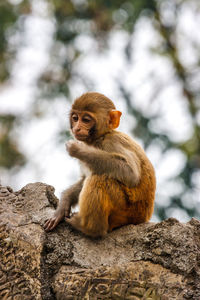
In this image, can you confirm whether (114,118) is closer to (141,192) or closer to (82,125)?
(82,125)

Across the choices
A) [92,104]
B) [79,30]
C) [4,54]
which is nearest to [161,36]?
[79,30]

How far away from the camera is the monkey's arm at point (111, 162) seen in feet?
20.2

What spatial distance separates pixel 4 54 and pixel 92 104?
1325cm

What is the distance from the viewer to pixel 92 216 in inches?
230

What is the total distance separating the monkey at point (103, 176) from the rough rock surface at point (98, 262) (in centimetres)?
24

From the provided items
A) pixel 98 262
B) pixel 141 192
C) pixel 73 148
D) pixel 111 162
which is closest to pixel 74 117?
pixel 73 148

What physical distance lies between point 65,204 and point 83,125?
122 centimetres

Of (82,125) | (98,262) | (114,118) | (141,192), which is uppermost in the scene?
(114,118)

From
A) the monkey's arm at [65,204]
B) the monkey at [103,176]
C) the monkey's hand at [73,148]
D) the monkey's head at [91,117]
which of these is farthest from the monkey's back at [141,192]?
the monkey's arm at [65,204]

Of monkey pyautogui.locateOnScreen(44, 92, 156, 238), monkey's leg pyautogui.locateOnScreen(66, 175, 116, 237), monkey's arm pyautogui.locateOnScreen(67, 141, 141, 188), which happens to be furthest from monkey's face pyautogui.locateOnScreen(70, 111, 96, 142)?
monkey's leg pyautogui.locateOnScreen(66, 175, 116, 237)

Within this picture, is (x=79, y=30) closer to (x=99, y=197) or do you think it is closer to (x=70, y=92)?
(x=70, y=92)

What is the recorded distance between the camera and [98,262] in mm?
5395

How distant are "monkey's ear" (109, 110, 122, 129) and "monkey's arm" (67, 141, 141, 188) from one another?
51 centimetres

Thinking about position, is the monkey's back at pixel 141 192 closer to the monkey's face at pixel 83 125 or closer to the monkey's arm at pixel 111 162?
the monkey's arm at pixel 111 162
